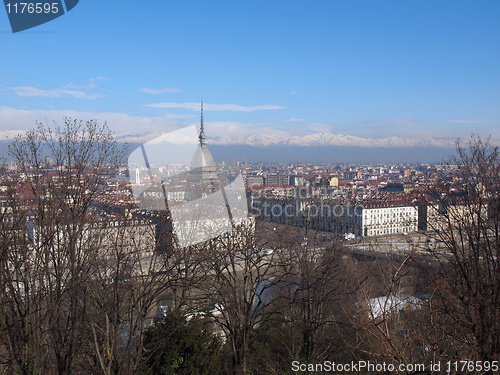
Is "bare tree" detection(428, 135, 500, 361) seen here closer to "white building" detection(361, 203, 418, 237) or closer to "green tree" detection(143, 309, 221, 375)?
"green tree" detection(143, 309, 221, 375)

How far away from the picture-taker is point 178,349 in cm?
450

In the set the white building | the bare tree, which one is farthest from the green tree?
the white building

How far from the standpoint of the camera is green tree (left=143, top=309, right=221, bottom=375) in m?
4.44

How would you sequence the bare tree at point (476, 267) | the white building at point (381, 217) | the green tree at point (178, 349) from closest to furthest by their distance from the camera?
the bare tree at point (476, 267) < the green tree at point (178, 349) < the white building at point (381, 217)

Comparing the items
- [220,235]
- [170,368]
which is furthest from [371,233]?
[170,368]

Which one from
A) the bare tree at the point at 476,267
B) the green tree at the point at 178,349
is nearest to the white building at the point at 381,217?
the bare tree at the point at 476,267

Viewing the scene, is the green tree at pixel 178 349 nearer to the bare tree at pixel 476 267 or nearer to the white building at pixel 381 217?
the bare tree at pixel 476 267

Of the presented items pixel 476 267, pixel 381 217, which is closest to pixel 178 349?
pixel 476 267

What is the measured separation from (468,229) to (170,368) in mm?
3611

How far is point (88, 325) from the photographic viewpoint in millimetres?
4191

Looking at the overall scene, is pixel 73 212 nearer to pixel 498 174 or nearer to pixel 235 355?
pixel 235 355

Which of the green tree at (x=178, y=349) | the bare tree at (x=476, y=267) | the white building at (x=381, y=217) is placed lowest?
the white building at (x=381, y=217)

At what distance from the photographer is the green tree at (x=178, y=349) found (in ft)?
14.6

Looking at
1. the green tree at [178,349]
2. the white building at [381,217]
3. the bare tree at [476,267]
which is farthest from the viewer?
the white building at [381,217]
